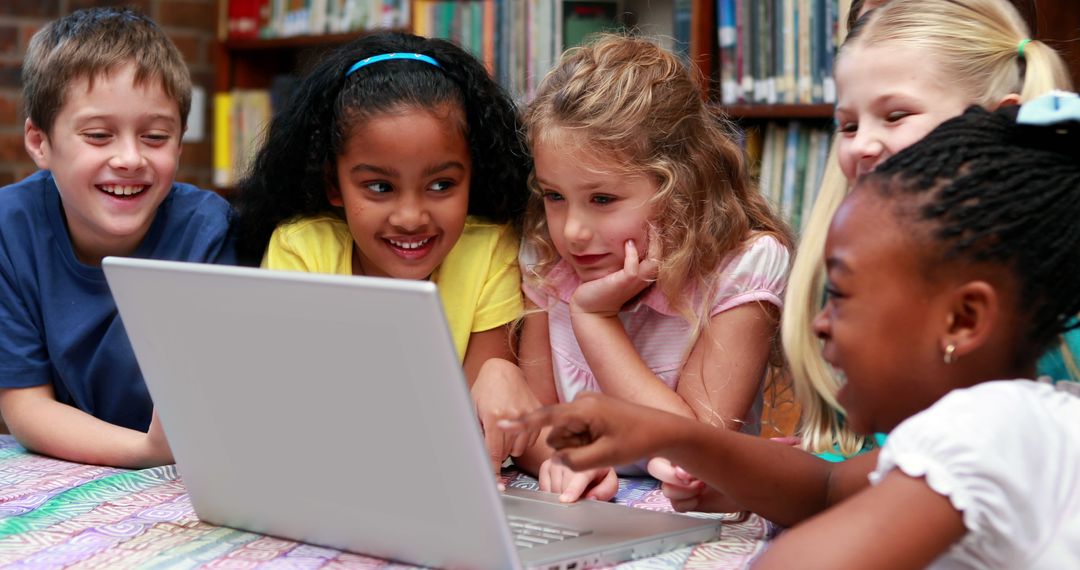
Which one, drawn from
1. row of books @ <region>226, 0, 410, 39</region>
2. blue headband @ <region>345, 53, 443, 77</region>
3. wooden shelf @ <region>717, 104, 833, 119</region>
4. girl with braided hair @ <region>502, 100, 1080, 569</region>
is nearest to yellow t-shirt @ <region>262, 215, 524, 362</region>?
blue headband @ <region>345, 53, 443, 77</region>

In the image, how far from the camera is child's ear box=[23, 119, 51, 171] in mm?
1545

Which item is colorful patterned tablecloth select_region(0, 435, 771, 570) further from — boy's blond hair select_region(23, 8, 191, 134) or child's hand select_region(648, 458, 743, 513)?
boy's blond hair select_region(23, 8, 191, 134)

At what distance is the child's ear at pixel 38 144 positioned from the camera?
1.54 m

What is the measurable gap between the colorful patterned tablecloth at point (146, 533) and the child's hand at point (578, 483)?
0.08 feet

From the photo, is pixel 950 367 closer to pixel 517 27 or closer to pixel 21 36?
pixel 517 27

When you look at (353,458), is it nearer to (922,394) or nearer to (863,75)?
(922,394)

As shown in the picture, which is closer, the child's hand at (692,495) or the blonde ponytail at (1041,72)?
the child's hand at (692,495)

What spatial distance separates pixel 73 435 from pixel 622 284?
682 millimetres

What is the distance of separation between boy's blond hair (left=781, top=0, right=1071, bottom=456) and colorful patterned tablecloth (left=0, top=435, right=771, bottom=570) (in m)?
0.23

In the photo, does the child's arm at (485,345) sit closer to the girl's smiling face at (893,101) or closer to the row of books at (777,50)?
the girl's smiling face at (893,101)

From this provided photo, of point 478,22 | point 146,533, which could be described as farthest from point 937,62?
point 478,22

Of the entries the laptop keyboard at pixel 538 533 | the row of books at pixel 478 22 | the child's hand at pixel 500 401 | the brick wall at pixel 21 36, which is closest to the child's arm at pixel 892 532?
the laptop keyboard at pixel 538 533

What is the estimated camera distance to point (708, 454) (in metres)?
0.93

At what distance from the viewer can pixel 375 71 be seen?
1.45 meters
